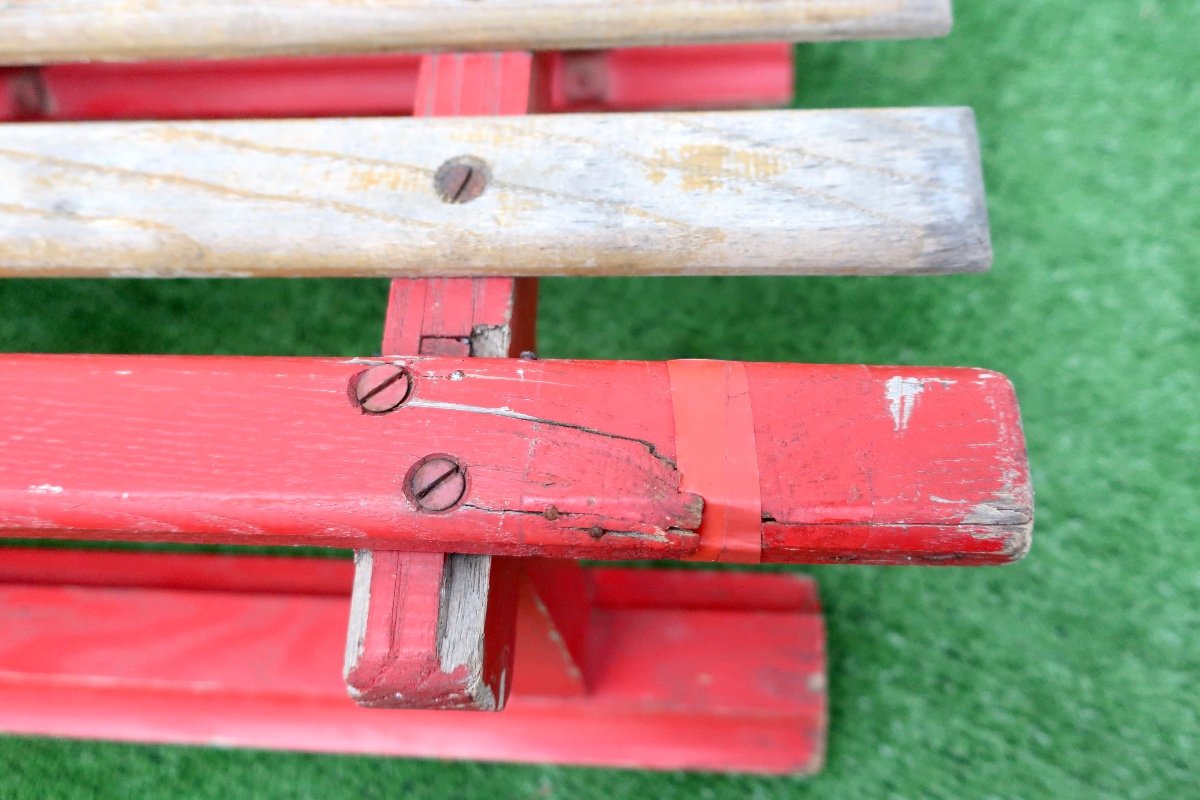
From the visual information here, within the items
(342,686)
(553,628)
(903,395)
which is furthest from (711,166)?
(342,686)

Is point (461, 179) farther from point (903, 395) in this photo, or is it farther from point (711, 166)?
point (903, 395)

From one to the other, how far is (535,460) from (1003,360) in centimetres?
139

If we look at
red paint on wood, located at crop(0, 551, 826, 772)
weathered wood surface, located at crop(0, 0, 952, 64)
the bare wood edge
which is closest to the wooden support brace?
the bare wood edge

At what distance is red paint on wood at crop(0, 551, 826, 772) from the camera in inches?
56.2

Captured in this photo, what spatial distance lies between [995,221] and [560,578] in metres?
1.32

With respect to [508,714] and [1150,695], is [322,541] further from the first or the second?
[1150,695]

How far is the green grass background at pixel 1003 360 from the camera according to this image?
1525mm

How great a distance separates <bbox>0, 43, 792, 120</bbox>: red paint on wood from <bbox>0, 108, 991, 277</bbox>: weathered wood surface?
0.69m

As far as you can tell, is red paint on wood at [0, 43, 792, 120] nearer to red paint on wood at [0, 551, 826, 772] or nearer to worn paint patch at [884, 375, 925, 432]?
red paint on wood at [0, 551, 826, 772]

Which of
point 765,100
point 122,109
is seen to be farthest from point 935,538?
point 122,109

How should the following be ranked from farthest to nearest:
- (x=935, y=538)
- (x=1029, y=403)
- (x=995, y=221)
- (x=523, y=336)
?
1. (x=995, y=221)
2. (x=1029, y=403)
3. (x=523, y=336)
4. (x=935, y=538)

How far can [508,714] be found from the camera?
1477 millimetres

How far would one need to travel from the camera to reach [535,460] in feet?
2.39

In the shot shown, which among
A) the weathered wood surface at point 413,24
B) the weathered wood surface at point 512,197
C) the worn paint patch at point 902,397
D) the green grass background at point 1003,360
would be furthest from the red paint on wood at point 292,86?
the worn paint patch at point 902,397
